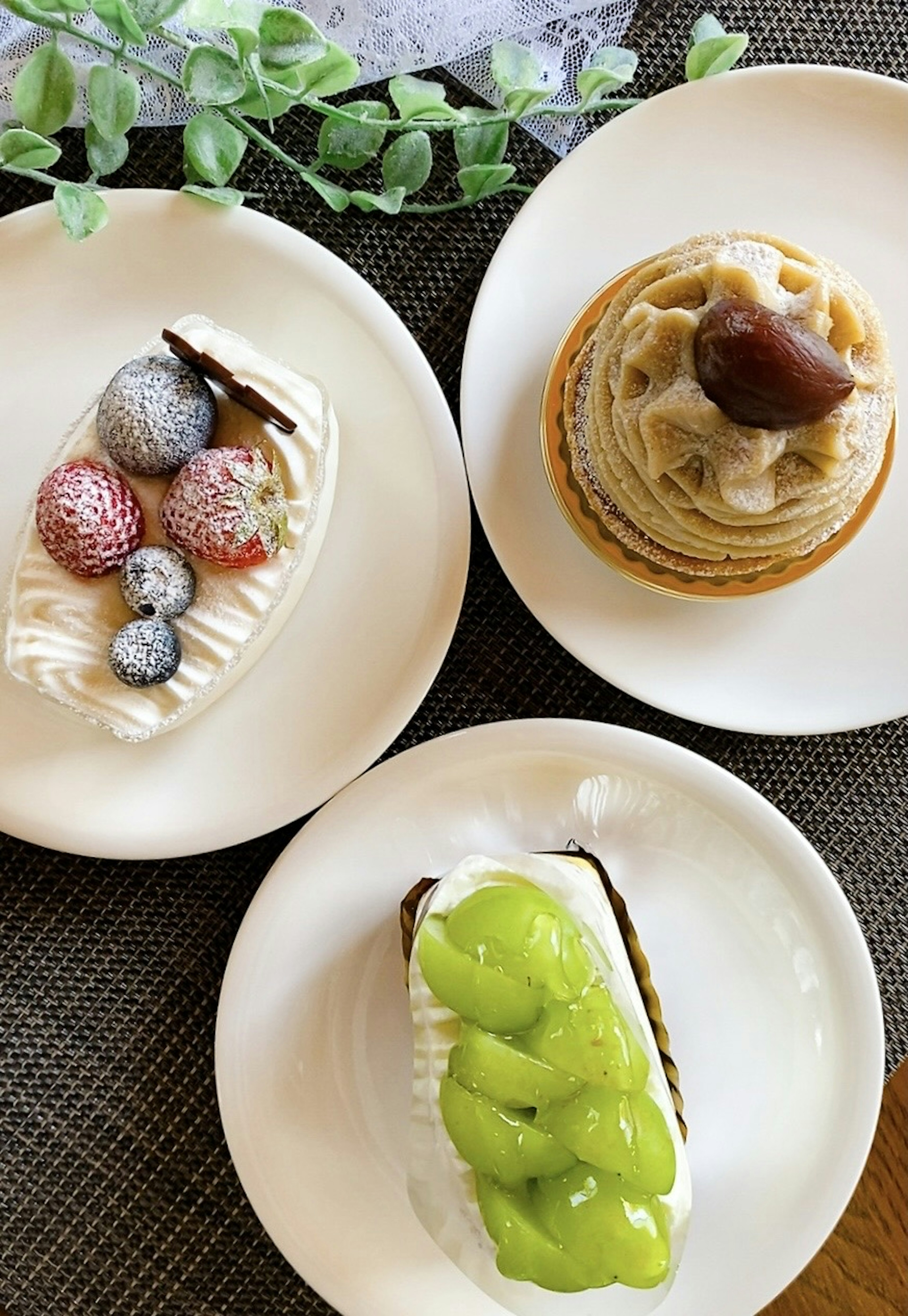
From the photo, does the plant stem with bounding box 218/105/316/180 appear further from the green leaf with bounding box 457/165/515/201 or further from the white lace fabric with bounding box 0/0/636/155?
the green leaf with bounding box 457/165/515/201

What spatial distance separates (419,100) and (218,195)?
26 centimetres

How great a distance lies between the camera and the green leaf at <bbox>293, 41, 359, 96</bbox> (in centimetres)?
116

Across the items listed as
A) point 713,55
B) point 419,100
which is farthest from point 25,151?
point 713,55

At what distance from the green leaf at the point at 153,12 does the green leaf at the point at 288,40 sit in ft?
0.30

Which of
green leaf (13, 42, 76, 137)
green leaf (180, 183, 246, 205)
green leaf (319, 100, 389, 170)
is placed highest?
green leaf (319, 100, 389, 170)

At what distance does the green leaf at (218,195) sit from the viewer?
1245 millimetres

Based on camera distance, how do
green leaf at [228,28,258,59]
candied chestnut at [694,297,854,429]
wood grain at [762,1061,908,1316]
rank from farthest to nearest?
wood grain at [762,1061,908,1316] → green leaf at [228,28,258,59] → candied chestnut at [694,297,854,429]

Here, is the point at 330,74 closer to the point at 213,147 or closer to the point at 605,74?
the point at 213,147

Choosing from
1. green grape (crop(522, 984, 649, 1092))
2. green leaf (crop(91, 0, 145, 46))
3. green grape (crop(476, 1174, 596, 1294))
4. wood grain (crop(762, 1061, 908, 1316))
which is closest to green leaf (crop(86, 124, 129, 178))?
green leaf (crop(91, 0, 145, 46))

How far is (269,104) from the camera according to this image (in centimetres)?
122

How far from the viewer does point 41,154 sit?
1.19m

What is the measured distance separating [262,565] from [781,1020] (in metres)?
0.84

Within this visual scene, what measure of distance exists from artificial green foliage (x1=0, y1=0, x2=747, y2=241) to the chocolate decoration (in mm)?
176

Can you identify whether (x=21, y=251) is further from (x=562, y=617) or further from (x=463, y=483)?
(x=562, y=617)
